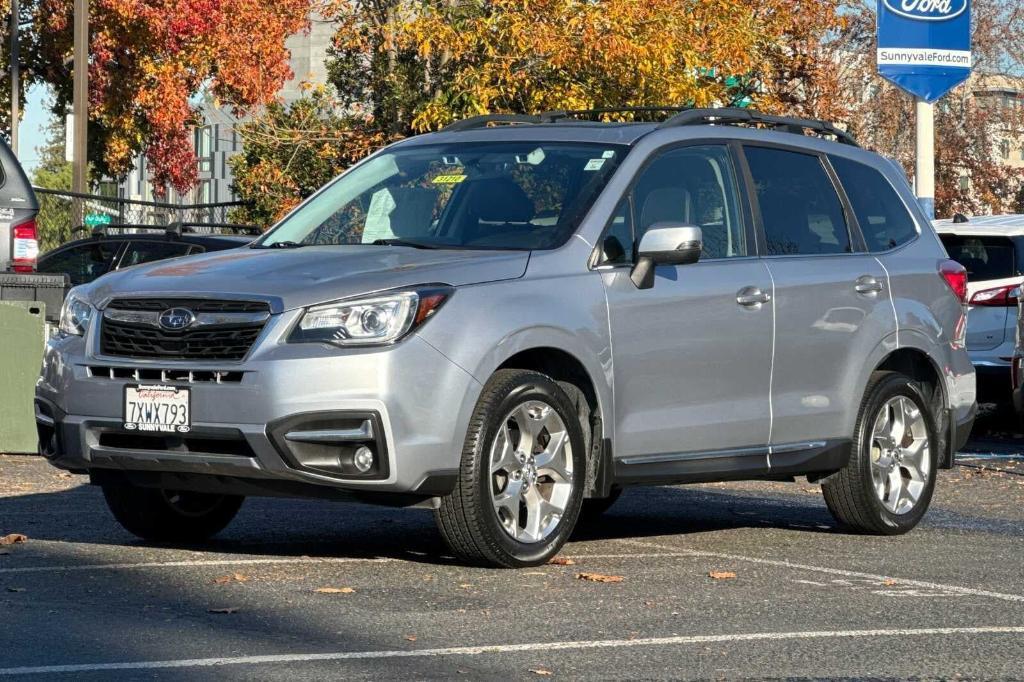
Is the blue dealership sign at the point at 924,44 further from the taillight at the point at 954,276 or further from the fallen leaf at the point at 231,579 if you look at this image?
the fallen leaf at the point at 231,579

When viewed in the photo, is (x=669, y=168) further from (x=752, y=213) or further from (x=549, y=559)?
(x=549, y=559)

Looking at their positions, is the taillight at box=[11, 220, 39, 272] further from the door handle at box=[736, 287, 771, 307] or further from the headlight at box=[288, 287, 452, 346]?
the headlight at box=[288, 287, 452, 346]

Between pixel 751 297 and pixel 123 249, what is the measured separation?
8778 millimetres

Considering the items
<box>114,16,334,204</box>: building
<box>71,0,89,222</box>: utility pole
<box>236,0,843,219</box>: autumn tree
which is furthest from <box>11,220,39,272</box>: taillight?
<box>114,16,334,204</box>: building

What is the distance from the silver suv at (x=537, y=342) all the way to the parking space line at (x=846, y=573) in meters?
0.37

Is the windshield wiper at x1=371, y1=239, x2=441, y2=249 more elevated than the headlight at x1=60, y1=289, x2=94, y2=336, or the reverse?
the windshield wiper at x1=371, y1=239, x2=441, y2=249

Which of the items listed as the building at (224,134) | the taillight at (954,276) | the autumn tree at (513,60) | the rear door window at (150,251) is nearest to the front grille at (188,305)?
the taillight at (954,276)

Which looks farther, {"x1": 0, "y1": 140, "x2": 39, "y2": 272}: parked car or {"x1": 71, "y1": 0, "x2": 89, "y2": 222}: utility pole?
{"x1": 71, "y1": 0, "x2": 89, "y2": 222}: utility pole

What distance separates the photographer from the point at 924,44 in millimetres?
19297

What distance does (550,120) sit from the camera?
384 inches

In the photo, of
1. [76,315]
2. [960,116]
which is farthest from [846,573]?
[960,116]

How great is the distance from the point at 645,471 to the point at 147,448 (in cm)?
209

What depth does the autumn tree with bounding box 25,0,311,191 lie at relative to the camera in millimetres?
36000

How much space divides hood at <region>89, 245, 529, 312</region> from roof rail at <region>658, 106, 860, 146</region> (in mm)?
1449
